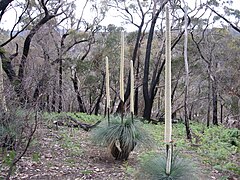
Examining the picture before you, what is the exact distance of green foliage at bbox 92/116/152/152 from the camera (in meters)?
4.30

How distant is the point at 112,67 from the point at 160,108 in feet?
13.4

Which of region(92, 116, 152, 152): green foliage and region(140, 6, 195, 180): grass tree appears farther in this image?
region(92, 116, 152, 152): green foliage

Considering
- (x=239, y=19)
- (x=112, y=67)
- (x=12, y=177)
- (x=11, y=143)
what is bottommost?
(x=12, y=177)

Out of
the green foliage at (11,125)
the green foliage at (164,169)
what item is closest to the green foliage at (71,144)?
the green foliage at (11,125)

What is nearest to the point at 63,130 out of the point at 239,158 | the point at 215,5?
the point at 239,158

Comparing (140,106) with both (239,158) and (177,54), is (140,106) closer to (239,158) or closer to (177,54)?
(177,54)

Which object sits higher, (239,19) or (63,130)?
(239,19)

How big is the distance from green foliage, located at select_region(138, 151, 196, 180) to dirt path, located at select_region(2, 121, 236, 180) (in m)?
0.28

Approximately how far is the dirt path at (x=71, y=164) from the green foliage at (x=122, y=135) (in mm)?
315

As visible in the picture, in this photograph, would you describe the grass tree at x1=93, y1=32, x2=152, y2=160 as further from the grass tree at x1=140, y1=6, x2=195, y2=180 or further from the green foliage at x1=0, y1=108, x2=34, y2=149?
the grass tree at x1=140, y1=6, x2=195, y2=180

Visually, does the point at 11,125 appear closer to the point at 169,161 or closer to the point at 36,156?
the point at 36,156

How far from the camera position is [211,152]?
542 centimetres

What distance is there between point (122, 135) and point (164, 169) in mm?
1550

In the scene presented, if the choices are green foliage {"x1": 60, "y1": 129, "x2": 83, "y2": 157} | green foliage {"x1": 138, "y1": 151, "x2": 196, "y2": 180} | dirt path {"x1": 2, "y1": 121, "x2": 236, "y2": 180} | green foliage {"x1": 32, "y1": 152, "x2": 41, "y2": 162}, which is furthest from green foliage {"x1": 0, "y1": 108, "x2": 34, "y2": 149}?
green foliage {"x1": 60, "y1": 129, "x2": 83, "y2": 157}
